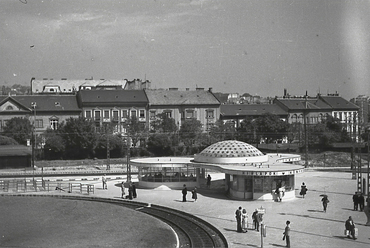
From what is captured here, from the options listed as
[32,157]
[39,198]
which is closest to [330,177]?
[39,198]

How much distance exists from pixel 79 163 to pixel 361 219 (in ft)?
172

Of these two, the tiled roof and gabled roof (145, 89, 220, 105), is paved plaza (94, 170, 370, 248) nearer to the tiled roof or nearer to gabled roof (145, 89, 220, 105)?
gabled roof (145, 89, 220, 105)

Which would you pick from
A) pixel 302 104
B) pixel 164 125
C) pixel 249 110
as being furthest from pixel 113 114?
pixel 302 104

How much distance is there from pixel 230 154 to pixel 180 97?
61.0m

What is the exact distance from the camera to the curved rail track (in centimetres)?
2712

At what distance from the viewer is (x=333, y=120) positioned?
96.8m

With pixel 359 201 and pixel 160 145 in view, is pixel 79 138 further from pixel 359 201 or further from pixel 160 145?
pixel 359 201

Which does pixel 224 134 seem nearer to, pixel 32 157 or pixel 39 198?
pixel 32 157

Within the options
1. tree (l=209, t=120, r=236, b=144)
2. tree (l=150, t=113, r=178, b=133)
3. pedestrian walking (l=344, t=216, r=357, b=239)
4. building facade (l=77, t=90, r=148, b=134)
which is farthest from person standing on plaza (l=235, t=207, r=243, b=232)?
building facade (l=77, t=90, r=148, b=134)

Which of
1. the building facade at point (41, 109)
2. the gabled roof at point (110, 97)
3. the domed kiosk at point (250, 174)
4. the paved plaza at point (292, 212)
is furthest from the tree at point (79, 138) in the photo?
the domed kiosk at point (250, 174)

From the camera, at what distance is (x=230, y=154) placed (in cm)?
4525

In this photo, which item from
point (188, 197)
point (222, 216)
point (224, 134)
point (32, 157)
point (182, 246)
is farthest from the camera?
point (224, 134)

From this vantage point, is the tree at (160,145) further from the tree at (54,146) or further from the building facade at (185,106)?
the building facade at (185,106)

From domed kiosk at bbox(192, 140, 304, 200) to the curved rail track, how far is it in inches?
271
